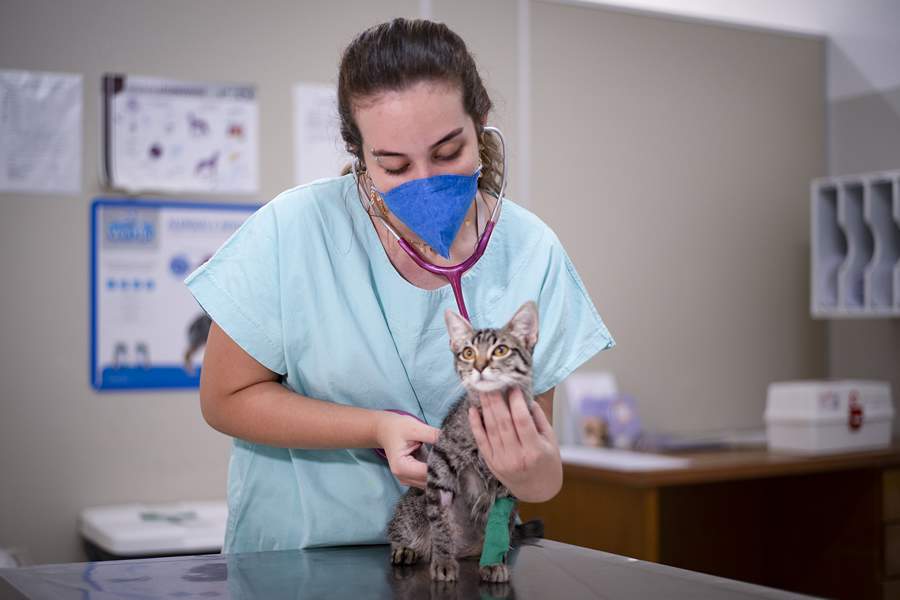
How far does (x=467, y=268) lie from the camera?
1174 mm

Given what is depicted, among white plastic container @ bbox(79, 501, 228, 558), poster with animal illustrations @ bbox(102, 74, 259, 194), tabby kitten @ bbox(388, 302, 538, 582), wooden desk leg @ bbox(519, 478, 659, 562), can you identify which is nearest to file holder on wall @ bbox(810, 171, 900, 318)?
wooden desk leg @ bbox(519, 478, 659, 562)

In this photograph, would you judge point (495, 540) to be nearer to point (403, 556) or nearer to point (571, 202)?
point (403, 556)

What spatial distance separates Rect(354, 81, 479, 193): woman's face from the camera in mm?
1126

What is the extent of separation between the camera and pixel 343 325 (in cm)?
124

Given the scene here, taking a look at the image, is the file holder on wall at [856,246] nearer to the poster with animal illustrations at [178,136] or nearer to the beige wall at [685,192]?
the beige wall at [685,192]

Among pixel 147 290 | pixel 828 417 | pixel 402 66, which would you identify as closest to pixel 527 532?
pixel 402 66

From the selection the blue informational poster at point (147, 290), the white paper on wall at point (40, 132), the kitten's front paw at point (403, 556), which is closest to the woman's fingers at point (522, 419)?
the kitten's front paw at point (403, 556)

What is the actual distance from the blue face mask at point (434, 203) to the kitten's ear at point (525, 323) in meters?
0.18

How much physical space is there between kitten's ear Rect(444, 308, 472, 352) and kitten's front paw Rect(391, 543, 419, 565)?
25 centimetres

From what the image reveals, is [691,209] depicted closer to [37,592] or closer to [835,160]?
[835,160]

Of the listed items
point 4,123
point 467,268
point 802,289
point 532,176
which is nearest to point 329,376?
point 467,268

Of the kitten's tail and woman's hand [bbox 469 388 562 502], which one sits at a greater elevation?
woman's hand [bbox 469 388 562 502]

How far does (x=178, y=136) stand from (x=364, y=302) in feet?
4.90

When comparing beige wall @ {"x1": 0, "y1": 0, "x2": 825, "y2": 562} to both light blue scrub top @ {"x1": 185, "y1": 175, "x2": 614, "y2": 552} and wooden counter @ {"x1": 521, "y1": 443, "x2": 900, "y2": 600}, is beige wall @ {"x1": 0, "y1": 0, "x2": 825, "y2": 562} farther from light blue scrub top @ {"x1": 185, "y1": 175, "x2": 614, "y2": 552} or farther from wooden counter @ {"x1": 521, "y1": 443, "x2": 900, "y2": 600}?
light blue scrub top @ {"x1": 185, "y1": 175, "x2": 614, "y2": 552}
